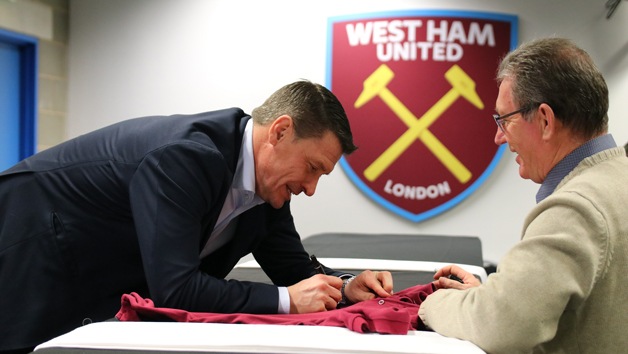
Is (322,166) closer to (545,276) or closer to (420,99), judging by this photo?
(545,276)

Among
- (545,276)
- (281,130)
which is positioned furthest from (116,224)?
(545,276)

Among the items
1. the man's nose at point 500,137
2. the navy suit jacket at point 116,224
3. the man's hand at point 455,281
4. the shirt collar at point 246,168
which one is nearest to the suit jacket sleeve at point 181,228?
the navy suit jacket at point 116,224

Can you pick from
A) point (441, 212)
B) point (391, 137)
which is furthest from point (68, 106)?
point (441, 212)

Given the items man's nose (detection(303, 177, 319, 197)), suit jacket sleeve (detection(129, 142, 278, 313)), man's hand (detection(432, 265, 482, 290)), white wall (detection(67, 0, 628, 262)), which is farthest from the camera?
white wall (detection(67, 0, 628, 262))

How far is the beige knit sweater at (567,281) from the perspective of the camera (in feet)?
3.10

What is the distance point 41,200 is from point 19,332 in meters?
0.37

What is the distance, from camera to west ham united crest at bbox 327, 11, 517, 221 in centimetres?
393

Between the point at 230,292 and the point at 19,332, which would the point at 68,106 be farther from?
the point at 230,292

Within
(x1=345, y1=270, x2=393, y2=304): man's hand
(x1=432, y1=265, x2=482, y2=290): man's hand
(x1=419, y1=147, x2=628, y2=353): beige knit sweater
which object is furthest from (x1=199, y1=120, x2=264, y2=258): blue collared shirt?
(x1=419, y1=147, x2=628, y2=353): beige knit sweater

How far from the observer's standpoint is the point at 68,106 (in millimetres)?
4805

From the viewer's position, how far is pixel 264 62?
4332 millimetres

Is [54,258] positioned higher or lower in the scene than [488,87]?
lower

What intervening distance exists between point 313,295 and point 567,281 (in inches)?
26.3

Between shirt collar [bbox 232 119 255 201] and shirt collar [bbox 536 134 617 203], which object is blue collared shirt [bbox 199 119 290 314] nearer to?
shirt collar [bbox 232 119 255 201]
